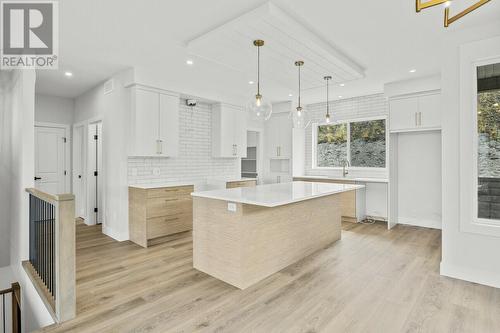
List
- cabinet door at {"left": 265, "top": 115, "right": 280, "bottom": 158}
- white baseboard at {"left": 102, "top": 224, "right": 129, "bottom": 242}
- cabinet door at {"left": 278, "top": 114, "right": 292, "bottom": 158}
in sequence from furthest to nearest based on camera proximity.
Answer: cabinet door at {"left": 265, "top": 115, "right": 280, "bottom": 158} < cabinet door at {"left": 278, "top": 114, "right": 292, "bottom": 158} < white baseboard at {"left": 102, "top": 224, "right": 129, "bottom": 242}

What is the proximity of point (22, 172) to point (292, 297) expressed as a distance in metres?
3.60

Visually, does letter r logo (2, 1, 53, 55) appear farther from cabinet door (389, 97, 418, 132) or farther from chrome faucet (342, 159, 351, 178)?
chrome faucet (342, 159, 351, 178)

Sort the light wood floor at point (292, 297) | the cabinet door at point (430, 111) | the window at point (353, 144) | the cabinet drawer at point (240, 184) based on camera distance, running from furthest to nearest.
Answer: the window at point (353, 144)
the cabinet drawer at point (240, 184)
the cabinet door at point (430, 111)
the light wood floor at point (292, 297)

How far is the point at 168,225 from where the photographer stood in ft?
14.8

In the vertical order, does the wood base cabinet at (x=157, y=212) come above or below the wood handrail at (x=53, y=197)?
below

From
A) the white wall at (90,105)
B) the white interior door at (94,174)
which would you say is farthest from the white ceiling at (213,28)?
the white interior door at (94,174)

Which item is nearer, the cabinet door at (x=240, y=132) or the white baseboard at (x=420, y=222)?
the white baseboard at (x=420, y=222)

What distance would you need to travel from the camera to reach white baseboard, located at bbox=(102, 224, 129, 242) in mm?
4555

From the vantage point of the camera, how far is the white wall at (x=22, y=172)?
3244 millimetres

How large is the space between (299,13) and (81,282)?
358 cm

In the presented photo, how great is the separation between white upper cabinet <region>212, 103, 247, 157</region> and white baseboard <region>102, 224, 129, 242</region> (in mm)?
2336

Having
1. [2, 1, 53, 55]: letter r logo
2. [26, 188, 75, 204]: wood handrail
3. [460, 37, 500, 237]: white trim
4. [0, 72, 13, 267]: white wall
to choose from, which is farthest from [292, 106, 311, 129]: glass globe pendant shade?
[0, 72, 13, 267]: white wall

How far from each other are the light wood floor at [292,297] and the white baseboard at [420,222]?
1.63 m

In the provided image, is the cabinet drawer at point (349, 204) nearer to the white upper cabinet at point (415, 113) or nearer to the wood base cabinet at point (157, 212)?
the white upper cabinet at point (415, 113)
